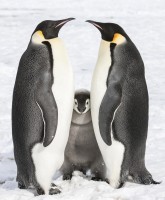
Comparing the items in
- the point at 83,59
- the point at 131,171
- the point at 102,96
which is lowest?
the point at 83,59

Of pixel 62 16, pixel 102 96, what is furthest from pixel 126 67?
pixel 62 16

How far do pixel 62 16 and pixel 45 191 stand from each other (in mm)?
10260

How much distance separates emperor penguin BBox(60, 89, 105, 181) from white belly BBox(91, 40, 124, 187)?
199 millimetres

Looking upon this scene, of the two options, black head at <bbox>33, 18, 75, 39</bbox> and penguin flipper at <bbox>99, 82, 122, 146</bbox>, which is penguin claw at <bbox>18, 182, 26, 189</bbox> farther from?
black head at <bbox>33, 18, 75, 39</bbox>

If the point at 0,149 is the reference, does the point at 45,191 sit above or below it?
above

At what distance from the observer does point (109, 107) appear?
3.60 meters

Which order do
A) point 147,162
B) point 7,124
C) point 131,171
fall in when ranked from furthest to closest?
point 7,124, point 147,162, point 131,171

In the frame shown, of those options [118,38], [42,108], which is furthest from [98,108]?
[118,38]

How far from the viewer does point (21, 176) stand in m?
3.79

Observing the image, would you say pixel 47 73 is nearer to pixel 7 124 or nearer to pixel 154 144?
pixel 154 144

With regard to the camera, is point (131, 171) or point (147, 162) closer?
point (131, 171)

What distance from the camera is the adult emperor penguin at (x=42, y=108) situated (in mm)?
3574

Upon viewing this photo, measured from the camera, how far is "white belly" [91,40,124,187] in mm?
3645

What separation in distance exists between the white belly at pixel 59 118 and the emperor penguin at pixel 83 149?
252 mm
